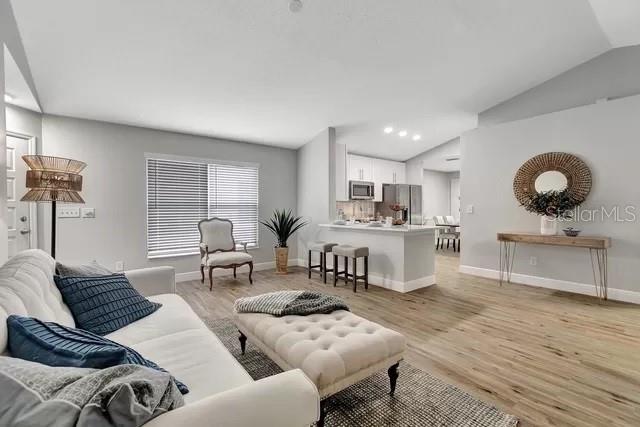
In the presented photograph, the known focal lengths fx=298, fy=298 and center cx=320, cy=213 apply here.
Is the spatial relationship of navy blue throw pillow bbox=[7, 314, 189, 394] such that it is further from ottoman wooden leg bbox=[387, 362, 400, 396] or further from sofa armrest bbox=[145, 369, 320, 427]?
ottoman wooden leg bbox=[387, 362, 400, 396]

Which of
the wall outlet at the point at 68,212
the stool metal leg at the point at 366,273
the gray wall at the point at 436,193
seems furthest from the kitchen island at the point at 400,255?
the gray wall at the point at 436,193

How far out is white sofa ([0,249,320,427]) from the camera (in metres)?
0.79

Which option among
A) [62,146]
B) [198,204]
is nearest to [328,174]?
[198,204]

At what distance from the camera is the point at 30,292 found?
129 centimetres

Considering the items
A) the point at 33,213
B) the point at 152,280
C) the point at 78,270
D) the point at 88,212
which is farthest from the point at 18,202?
the point at 78,270

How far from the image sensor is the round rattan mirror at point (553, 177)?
3916mm

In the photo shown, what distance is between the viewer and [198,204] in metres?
5.00

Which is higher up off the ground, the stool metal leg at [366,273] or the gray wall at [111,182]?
the gray wall at [111,182]

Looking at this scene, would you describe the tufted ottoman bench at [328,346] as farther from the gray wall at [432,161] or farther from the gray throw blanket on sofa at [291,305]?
the gray wall at [432,161]

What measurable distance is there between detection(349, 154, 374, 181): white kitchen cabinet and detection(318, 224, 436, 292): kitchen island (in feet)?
7.90

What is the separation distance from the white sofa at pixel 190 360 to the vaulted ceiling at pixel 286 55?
6.73 feet

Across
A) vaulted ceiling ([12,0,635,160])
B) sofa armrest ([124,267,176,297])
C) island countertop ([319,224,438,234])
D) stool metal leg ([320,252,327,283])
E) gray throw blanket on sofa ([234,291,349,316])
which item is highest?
vaulted ceiling ([12,0,635,160])

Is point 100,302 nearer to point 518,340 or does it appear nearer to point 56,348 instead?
point 56,348

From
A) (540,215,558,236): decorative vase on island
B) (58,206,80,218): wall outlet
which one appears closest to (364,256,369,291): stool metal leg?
(540,215,558,236): decorative vase on island
